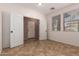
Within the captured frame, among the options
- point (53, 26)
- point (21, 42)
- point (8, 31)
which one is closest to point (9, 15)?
point (8, 31)

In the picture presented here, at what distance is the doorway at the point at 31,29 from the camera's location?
204 centimetres

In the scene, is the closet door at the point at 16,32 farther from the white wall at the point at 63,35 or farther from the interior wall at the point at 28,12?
the white wall at the point at 63,35

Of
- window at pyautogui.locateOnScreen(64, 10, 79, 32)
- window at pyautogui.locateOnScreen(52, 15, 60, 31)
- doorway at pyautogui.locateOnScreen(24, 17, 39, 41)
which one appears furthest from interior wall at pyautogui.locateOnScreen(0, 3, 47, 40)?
window at pyautogui.locateOnScreen(64, 10, 79, 32)

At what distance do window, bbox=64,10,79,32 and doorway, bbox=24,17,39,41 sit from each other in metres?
0.74

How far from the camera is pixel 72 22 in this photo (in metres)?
2.19

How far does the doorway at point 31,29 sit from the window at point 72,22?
74 centimetres

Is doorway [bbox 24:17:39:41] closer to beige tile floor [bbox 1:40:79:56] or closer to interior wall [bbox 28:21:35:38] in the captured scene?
interior wall [bbox 28:21:35:38]

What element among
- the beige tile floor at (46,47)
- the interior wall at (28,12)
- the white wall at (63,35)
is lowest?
the beige tile floor at (46,47)

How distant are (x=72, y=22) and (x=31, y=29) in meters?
0.99

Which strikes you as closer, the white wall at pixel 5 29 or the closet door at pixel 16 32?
the closet door at pixel 16 32

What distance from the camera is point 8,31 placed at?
225 centimetres

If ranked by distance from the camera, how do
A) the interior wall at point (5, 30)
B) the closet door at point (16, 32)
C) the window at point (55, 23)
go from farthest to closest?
the window at point (55, 23)
the interior wall at point (5, 30)
the closet door at point (16, 32)

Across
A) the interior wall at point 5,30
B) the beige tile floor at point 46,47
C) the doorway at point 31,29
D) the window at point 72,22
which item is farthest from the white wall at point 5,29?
the window at point 72,22

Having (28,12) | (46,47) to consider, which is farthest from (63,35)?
(28,12)
